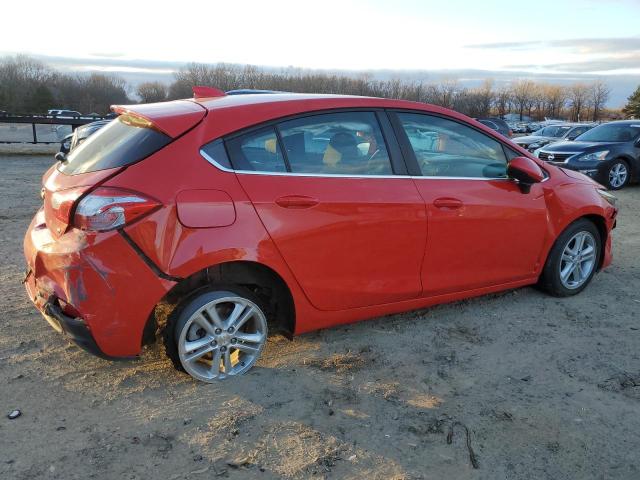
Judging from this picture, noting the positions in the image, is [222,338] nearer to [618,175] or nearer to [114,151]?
[114,151]

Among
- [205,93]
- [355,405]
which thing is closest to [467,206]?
[355,405]

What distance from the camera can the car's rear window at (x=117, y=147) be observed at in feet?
9.76

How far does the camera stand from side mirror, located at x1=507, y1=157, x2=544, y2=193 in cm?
402

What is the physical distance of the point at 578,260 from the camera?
15.6ft

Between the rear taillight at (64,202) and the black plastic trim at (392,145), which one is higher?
the black plastic trim at (392,145)

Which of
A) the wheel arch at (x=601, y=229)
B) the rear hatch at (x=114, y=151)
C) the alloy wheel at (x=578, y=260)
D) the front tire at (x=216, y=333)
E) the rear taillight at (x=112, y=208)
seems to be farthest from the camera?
the wheel arch at (x=601, y=229)

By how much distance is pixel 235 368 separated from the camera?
3330mm

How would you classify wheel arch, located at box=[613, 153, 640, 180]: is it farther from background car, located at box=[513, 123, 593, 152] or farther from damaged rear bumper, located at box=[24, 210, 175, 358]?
damaged rear bumper, located at box=[24, 210, 175, 358]

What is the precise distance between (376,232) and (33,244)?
208cm

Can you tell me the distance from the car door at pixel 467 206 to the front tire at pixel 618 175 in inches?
353

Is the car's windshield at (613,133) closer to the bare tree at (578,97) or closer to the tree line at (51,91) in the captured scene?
the tree line at (51,91)

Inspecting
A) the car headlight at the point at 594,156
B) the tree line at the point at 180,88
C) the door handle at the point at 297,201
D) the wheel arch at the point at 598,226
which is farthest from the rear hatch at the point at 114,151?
the tree line at the point at 180,88

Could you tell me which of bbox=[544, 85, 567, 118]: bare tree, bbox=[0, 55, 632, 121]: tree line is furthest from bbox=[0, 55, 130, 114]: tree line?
bbox=[544, 85, 567, 118]: bare tree

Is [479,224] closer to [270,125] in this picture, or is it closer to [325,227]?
[325,227]
